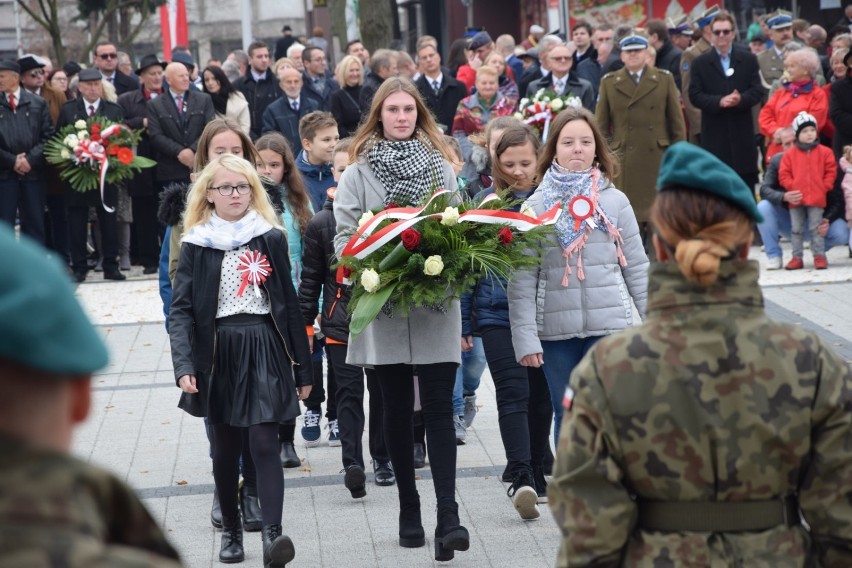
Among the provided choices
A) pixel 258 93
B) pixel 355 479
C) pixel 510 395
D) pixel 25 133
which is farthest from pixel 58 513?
pixel 258 93

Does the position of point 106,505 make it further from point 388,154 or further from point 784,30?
point 784,30

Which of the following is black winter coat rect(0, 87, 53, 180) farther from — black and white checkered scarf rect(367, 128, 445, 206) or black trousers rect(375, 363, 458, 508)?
black trousers rect(375, 363, 458, 508)

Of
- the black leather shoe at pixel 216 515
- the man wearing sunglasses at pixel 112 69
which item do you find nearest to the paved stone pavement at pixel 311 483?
the black leather shoe at pixel 216 515

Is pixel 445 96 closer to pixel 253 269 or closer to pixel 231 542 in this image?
pixel 253 269

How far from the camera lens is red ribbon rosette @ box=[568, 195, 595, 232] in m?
6.25

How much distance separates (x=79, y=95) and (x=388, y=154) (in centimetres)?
939

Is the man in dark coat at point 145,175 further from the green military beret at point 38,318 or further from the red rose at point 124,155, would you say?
the green military beret at point 38,318

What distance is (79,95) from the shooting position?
14852mm

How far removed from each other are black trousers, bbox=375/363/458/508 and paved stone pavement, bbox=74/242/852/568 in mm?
340

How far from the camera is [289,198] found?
25.0 ft

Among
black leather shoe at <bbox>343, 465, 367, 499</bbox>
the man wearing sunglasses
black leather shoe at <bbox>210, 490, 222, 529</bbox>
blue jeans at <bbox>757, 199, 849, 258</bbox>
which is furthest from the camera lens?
the man wearing sunglasses

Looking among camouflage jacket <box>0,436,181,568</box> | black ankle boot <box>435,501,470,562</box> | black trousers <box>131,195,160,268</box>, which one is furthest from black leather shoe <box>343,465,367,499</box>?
A: black trousers <box>131,195,160,268</box>

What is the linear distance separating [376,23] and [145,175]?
837 cm

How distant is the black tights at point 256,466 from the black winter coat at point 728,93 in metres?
9.50
